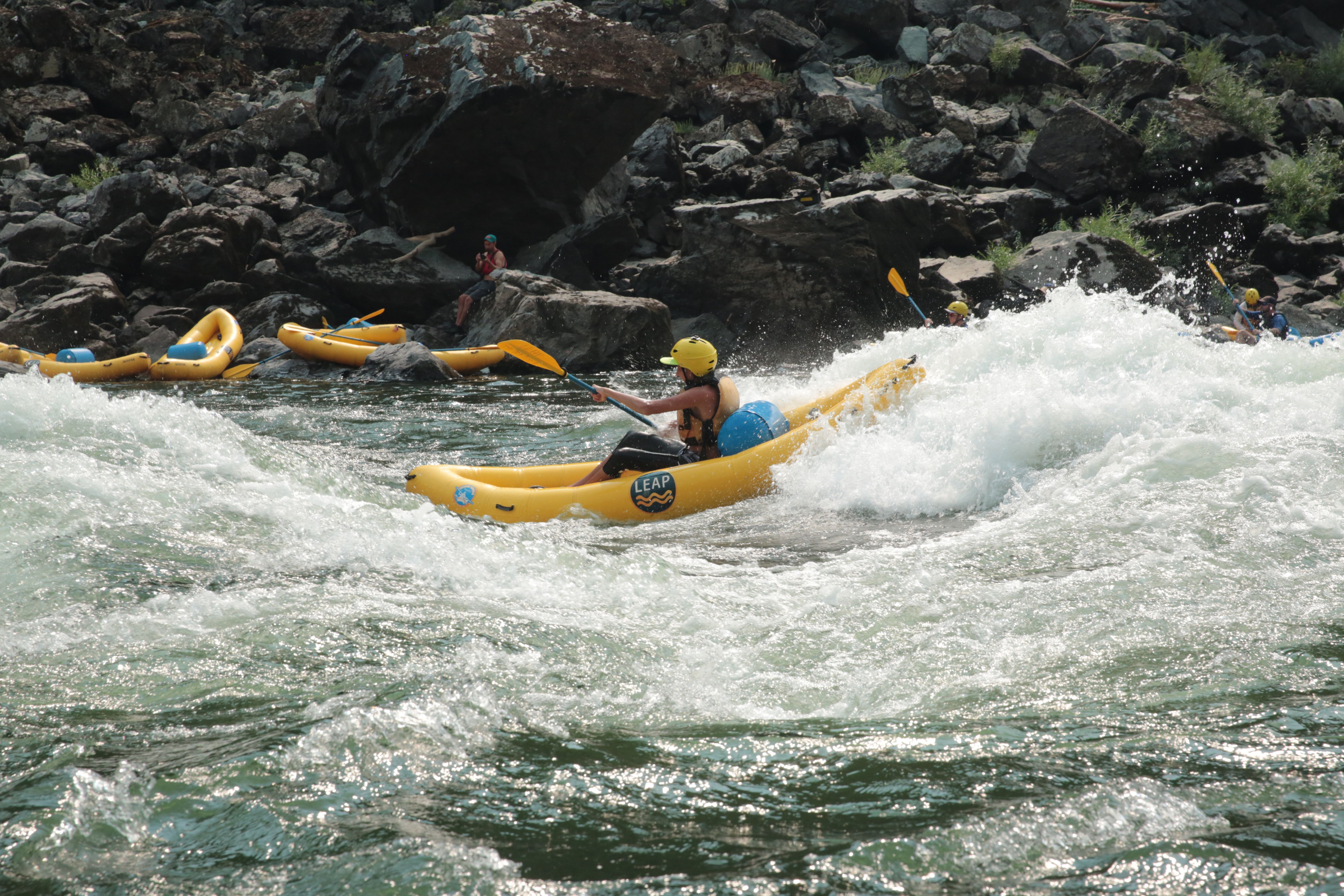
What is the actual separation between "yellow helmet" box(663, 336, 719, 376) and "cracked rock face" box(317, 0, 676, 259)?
810cm

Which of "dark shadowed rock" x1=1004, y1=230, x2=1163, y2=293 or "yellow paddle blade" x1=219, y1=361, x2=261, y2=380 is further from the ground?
"dark shadowed rock" x1=1004, y1=230, x2=1163, y2=293

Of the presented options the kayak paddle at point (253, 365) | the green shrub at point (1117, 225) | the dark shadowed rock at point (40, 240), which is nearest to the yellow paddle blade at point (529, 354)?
the kayak paddle at point (253, 365)

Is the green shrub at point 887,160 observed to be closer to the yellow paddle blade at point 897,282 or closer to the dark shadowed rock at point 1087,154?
the dark shadowed rock at point 1087,154

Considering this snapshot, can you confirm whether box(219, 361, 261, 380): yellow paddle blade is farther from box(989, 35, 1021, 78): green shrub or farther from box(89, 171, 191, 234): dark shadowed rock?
box(989, 35, 1021, 78): green shrub

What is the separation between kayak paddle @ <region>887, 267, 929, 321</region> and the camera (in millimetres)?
10641

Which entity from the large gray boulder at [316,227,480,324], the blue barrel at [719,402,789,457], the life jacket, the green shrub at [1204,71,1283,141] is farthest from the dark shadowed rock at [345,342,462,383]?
the green shrub at [1204,71,1283,141]

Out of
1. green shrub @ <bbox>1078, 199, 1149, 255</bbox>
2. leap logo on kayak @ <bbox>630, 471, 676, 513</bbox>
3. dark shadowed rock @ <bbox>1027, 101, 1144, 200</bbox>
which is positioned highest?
dark shadowed rock @ <bbox>1027, 101, 1144, 200</bbox>

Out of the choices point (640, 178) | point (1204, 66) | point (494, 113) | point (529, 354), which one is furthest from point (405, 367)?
point (1204, 66)

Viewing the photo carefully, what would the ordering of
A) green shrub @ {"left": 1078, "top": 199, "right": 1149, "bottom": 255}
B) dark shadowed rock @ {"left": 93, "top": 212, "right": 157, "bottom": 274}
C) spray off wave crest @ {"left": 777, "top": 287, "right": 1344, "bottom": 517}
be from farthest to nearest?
green shrub @ {"left": 1078, "top": 199, "right": 1149, "bottom": 255}
dark shadowed rock @ {"left": 93, "top": 212, "right": 157, "bottom": 274}
spray off wave crest @ {"left": 777, "top": 287, "right": 1344, "bottom": 517}

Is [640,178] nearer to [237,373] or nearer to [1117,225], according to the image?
[237,373]

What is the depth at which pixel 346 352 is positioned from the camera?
1055 centimetres

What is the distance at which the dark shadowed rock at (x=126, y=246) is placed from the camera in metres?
12.8

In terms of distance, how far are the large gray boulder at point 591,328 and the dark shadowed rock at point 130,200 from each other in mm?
6427

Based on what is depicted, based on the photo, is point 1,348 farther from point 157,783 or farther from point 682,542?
point 157,783
